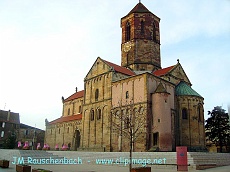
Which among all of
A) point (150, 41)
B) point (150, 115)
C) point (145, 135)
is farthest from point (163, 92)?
point (150, 41)

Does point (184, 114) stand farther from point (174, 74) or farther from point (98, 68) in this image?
point (98, 68)

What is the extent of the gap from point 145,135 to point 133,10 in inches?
1031

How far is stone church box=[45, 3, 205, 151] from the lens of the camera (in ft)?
102

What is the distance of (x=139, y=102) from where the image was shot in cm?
3259

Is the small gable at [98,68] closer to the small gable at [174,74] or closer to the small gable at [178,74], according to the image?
the small gable at [174,74]

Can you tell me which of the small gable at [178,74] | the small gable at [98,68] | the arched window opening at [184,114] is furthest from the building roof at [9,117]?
the arched window opening at [184,114]

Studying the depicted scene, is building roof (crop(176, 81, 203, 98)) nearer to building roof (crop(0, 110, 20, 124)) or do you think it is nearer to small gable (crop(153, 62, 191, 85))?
small gable (crop(153, 62, 191, 85))

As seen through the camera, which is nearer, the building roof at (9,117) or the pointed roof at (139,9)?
the pointed roof at (139,9)

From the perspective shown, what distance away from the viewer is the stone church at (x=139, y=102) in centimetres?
3101

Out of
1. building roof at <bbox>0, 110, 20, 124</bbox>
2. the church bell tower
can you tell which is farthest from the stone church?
building roof at <bbox>0, 110, 20, 124</bbox>

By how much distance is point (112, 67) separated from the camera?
38.2 metres

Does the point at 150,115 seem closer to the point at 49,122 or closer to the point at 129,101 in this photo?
the point at 129,101

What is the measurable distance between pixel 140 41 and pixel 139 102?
1489 centimetres

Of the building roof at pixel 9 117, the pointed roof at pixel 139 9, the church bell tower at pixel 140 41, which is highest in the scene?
the pointed roof at pixel 139 9
